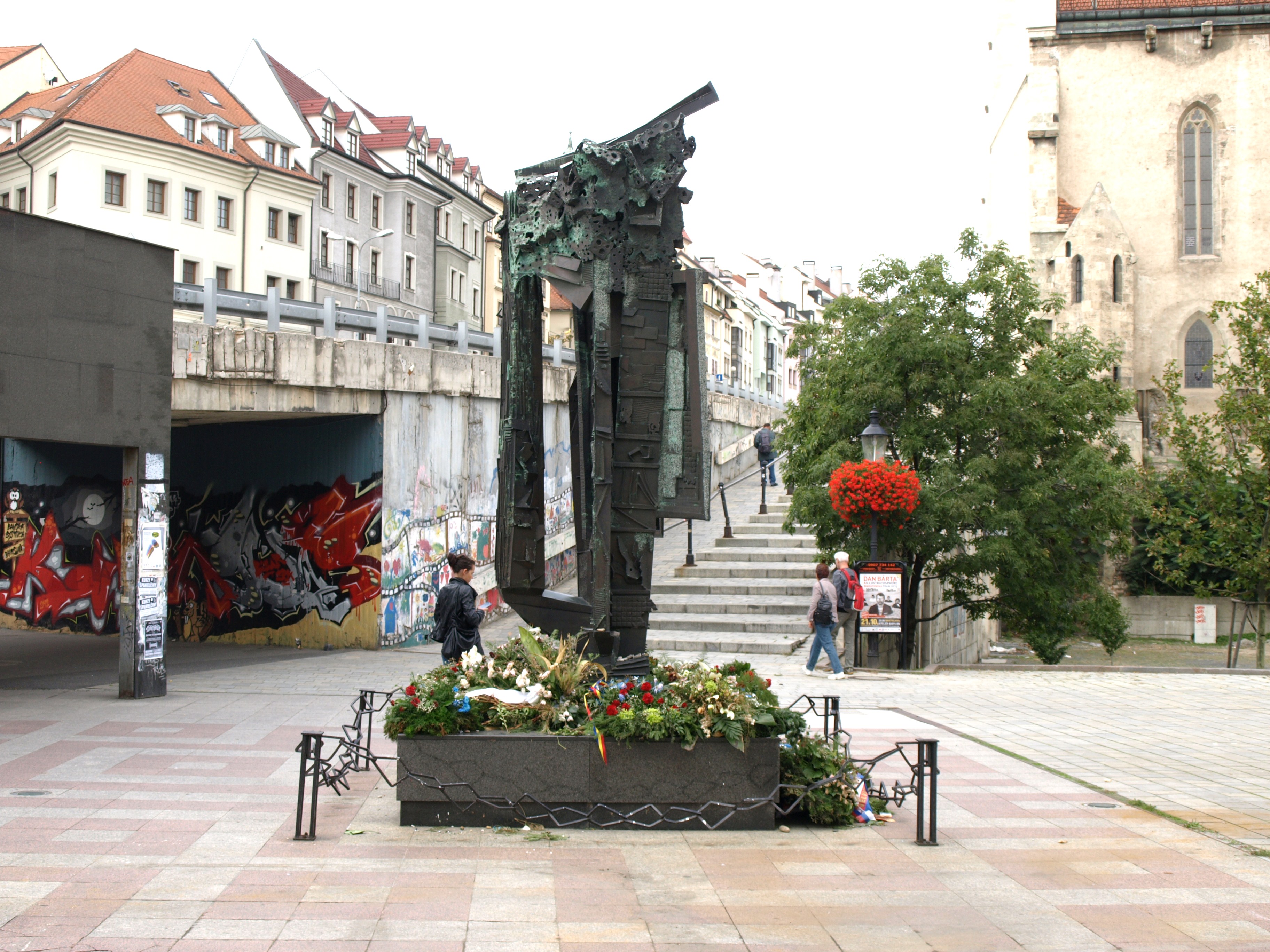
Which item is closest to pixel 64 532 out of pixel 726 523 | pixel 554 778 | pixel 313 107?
pixel 726 523

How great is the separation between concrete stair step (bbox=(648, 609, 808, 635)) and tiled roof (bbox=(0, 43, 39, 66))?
149 feet

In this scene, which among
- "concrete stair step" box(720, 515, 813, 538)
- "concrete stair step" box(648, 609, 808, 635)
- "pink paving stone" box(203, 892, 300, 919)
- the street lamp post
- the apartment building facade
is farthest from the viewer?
the apartment building facade

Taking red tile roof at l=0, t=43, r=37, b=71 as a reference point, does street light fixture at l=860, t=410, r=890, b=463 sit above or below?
below

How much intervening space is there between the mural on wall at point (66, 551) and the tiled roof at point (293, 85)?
3440cm

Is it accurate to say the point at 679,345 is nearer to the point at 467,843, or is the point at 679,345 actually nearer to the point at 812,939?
the point at 467,843

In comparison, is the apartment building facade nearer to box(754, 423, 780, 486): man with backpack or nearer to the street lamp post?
box(754, 423, 780, 486): man with backpack

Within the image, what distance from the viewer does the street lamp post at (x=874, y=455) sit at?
17.6 m

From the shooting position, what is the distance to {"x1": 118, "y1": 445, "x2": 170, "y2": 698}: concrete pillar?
13.4 meters

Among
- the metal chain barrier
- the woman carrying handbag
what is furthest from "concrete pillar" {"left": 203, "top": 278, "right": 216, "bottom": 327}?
the metal chain barrier

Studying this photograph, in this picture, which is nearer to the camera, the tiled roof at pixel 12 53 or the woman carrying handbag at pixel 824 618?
the woman carrying handbag at pixel 824 618

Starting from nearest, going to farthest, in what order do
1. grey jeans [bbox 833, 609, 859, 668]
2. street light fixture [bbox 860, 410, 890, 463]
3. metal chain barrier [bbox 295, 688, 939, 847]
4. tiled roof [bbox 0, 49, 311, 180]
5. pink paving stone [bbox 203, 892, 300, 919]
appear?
1. pink paving stone [bbox 203, 892, 300, 919]
2. metal chain barrier [bbox 295, 688, 939, 847]
3. grey jeans [bbox 833, 609, 859, 668]
4. street light fixture [bbox 860, 410, 890, 463]
5. tiled roof [bbox 0, 49, 311, 180]

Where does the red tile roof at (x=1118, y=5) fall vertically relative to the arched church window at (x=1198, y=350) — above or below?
above

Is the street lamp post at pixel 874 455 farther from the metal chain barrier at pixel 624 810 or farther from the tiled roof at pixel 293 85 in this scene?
the tiled roof at pixel 293 85

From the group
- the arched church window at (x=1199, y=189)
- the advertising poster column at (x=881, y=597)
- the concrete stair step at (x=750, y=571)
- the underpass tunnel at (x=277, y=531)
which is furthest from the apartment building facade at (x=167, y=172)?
the arched church window at (x=1199, y=189)
